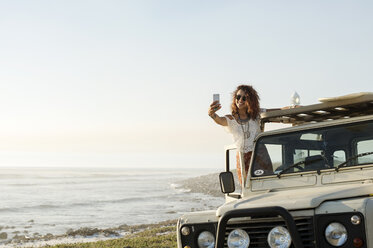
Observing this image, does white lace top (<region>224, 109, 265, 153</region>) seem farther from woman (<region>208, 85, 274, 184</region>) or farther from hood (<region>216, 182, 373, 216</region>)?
hood (<region>216, 182, 373, 216</region>)

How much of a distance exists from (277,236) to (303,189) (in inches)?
38.3

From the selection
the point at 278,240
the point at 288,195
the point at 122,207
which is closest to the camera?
the point at 278,240

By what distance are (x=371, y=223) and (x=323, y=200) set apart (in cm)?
47

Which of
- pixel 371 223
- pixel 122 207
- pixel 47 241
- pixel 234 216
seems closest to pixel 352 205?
pixel 371 223

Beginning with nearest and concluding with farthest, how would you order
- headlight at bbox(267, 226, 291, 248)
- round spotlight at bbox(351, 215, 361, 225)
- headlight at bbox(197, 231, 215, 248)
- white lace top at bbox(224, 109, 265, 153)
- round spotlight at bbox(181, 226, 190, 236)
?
1. round spotlight at bbox(351, 215, 361, 225)
2. headlight at bbox(267, 226, 291, 248)
3. headlight at bbox(197, 231, 215, 248)
4. round spotlight at bbox(181, 226, 190, 236)
5. white lace top at bbox(224, 109, 265, 153)

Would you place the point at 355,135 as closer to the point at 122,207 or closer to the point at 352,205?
the point at 352,205

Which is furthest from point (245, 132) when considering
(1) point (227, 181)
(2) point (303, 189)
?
(2) point (303, 189)

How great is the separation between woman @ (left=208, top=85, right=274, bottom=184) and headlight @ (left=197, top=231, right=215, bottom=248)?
1316 millimetres

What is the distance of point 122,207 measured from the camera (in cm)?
3725

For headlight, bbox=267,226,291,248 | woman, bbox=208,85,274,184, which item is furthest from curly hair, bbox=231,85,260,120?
headlight, bbox=267,226,291,248

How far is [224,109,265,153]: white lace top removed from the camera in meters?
6.11

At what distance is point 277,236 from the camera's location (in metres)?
4.28

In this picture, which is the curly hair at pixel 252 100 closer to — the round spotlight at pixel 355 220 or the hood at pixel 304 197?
the hood at pixel 304 197

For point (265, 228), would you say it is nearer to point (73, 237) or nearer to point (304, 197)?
point (304, 197)
